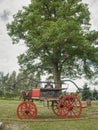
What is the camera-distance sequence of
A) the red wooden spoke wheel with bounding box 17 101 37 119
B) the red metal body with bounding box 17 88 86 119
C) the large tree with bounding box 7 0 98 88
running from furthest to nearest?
the large tree with bounding box 7 0 98 88
the red metal body with bounding box 17 88 86 119
the red wooden spoke wheel with bounding box 17 101 37 119

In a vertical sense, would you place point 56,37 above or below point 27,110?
above

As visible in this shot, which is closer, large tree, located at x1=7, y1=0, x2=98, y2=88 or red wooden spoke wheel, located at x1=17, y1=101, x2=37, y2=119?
red wooden spoke wheel, located at x1=17, y1=101, x2=37, y2=119

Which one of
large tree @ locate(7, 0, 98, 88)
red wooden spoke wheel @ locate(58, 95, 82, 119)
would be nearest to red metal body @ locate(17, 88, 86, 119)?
red wooden spoke wheel @ locate(58, 95, 82, 119)

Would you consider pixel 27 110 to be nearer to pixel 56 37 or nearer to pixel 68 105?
pixel 68 105

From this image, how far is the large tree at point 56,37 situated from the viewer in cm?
2559

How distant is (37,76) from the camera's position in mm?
29938

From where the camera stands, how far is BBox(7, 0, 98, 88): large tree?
84.0 feet

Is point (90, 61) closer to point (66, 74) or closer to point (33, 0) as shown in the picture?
point (66, 74)

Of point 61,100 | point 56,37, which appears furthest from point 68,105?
point 56,37

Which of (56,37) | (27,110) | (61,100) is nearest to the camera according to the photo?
(27,110)

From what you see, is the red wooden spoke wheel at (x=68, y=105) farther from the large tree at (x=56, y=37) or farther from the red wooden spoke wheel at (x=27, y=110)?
the large tree at (x=56, y=37)

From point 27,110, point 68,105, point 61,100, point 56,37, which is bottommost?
point 27,110

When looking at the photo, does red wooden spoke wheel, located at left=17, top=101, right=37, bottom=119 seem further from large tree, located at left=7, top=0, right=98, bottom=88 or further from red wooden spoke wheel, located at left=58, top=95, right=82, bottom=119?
large tree, located at left=7, top=0, right=98, bottom=88

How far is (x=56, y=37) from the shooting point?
2520cm
